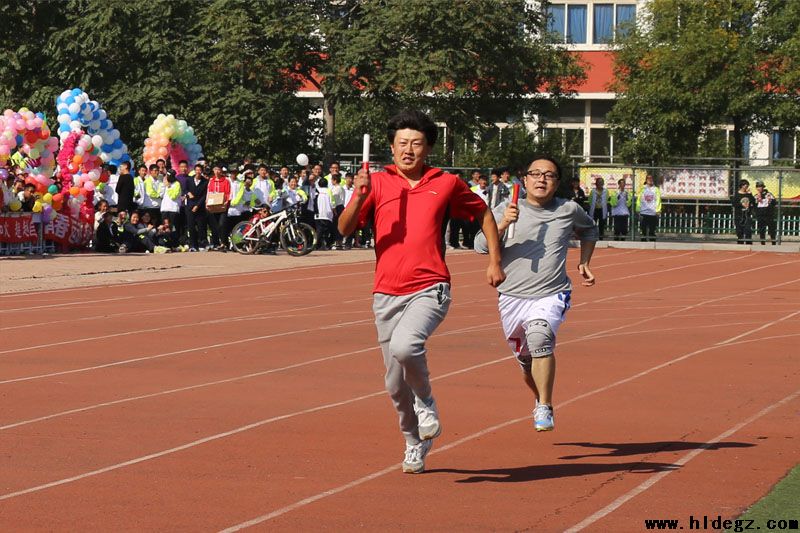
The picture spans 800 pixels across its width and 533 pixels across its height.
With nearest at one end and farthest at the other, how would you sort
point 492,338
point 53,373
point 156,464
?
1. point 156,464
2. point 53,373
3. point 492,338

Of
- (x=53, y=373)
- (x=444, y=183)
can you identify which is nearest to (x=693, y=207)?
(x=53, y=373)

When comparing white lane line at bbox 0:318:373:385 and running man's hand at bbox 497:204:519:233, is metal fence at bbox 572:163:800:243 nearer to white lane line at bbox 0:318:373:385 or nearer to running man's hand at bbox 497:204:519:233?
white lane line at bbox 0:318:373:385

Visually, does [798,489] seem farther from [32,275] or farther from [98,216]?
[98,216]

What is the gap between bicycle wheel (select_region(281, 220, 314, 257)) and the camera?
30.0 metres

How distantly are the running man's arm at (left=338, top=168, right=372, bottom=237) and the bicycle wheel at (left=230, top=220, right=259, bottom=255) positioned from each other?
879 inches

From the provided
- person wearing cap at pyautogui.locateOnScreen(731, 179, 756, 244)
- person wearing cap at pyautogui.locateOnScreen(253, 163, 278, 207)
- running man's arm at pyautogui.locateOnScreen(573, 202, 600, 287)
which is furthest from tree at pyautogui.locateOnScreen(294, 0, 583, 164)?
running man's arm at pyautogui.locateOnScreen(573, 202, 600, 287)

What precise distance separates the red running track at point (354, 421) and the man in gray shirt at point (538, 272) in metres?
0.56

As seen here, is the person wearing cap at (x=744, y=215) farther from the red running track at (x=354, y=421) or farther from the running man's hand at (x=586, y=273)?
the running man's hand at (x=586, y=273)

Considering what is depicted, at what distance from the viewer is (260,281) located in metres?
23.9

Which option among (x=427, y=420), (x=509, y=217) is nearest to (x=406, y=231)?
(x=509, y=217)

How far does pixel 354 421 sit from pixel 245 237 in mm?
20329

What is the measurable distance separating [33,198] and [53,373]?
1497 cm

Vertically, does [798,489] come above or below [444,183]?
below

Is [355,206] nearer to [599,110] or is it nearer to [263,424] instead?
[263,424]
